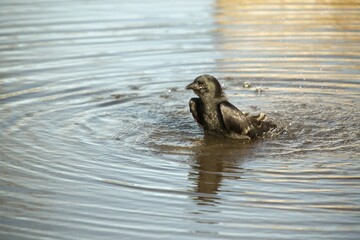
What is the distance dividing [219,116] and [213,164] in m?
1.32

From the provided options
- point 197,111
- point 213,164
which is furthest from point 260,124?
point 213,164

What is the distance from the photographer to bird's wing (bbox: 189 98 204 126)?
1235cm

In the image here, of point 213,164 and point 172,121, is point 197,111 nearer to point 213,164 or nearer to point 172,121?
point 172,121

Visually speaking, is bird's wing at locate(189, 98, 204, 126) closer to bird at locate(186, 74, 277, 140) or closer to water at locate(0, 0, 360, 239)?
bird at locate(186, 74, 277, 140)

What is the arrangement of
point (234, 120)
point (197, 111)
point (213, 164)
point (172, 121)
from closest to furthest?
1. point (213, 164)
2. point (234, 120)
3. point (197, 111)
4. point (172, 121)

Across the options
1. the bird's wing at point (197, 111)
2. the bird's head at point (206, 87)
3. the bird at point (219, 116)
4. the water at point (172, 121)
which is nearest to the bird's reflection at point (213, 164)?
the water at point (172, 121)

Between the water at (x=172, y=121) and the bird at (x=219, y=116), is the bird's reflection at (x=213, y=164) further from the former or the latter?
the bird at (x=219, y=116)

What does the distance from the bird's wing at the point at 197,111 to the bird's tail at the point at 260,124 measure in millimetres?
687

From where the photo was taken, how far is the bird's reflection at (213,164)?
982 cm

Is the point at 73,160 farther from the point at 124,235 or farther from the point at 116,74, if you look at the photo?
the point at 116,74

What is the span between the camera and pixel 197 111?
40.5 ft

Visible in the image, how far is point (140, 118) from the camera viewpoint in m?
13.2

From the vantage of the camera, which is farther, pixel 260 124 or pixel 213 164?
pixel 260 124

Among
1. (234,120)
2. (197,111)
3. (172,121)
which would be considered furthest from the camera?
(172,121)
